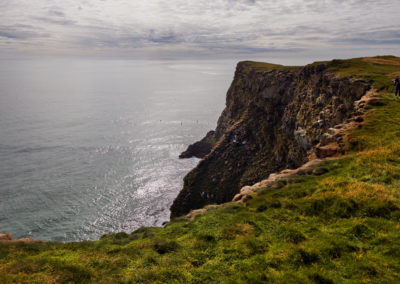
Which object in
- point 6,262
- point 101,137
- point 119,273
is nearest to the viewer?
point 119,273

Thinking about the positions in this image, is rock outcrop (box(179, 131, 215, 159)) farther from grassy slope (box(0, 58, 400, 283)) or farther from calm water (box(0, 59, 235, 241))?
grassy slope (box(0, 58, 400, 283))

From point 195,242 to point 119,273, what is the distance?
458 cm

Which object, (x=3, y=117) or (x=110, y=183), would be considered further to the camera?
(x=3, y=117)

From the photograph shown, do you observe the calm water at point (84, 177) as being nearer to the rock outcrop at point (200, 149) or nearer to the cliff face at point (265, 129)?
the rock outcrop at point (200, 149)

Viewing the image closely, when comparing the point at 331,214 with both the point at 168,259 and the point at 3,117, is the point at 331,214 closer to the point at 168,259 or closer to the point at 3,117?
the point at 168,259

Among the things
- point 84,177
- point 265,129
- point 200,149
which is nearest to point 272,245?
point 265,129

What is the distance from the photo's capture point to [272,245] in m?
12.6

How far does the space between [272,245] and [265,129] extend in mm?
71639

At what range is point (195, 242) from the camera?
14.1m

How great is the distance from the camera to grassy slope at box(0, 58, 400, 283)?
10633 millimetres

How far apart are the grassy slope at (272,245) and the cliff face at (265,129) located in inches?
1138

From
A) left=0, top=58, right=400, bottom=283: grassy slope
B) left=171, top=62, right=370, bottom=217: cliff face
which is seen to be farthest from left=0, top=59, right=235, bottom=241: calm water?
left=0, top=58, right=400, bottom=283: grassy slope

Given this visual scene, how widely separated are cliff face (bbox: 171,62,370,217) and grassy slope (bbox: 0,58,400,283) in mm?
28906

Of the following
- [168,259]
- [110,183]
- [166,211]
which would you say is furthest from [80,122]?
[168,259]
